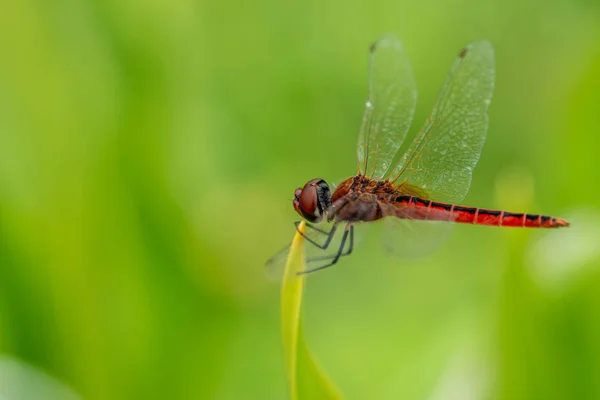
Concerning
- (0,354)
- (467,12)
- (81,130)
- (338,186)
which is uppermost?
(467,12)

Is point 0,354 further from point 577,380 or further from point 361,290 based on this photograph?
point 361,290

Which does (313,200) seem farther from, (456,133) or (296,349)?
(296,349)

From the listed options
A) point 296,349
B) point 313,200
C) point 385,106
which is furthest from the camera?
point 385,106

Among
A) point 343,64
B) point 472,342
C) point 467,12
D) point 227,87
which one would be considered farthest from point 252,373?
point 467,12

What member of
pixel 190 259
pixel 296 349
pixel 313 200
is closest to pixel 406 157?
pixel 313 200

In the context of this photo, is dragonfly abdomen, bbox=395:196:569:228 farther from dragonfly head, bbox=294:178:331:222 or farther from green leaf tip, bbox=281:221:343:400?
green leaf tip, bbox=281:221:343:400

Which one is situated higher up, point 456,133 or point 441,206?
point 456,133

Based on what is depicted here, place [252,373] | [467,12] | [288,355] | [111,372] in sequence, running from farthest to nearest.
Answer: [467,12] < [252,373] < [111,372] < [288,355]
